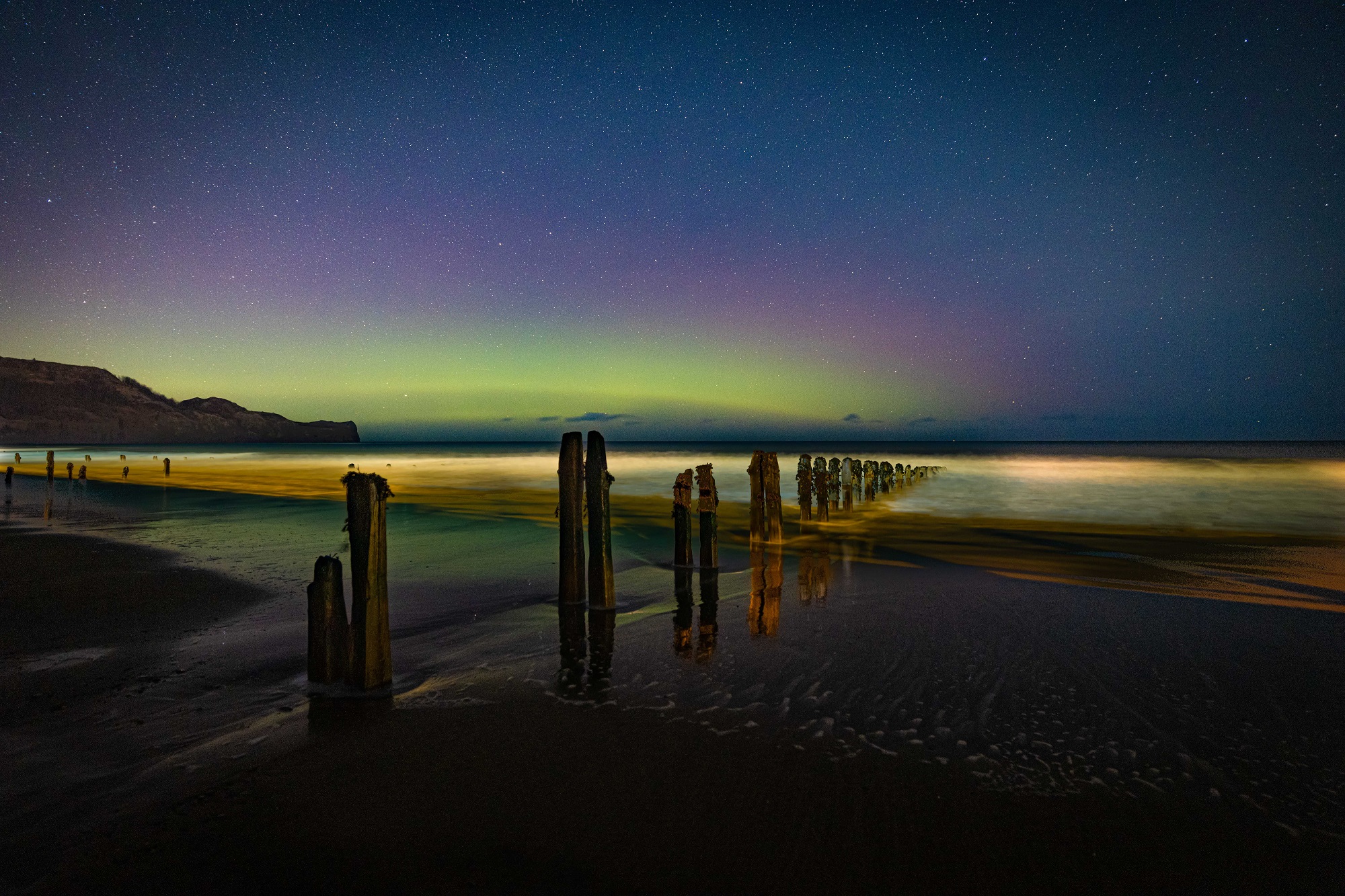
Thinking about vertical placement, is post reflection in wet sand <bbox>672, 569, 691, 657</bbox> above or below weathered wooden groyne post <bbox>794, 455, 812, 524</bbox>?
below

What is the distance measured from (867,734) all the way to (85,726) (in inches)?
249

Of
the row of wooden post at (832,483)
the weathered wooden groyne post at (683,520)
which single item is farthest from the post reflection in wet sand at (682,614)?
the row of wooden post at (832,483)

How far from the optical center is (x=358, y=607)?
5.83m

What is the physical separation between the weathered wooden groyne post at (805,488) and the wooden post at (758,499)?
371 centimetres

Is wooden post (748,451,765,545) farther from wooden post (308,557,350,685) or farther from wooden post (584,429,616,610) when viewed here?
wooden post (308,557,350,685)

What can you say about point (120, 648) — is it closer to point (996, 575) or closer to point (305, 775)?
point (305, 775)

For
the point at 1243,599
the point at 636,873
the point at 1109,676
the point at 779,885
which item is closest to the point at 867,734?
the point at 779,885

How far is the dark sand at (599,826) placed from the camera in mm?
3592

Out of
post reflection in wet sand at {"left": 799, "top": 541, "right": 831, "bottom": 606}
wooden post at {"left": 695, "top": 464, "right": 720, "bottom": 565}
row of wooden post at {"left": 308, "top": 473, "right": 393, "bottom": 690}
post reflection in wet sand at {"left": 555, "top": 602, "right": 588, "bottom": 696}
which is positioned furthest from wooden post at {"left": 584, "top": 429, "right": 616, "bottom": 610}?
row of wooden post at {"left": 308, "top": 473, "right": 393, "bottom": 690}

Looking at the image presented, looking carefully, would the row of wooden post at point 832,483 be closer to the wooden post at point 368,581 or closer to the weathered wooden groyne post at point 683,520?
the weathered wooden groyne post at point 683,520

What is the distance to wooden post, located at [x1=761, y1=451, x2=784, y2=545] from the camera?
589 inches

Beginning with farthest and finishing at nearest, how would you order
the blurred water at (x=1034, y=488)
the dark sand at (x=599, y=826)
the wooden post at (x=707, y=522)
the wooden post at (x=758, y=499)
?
1. the blurred water at (x=1034, y=488)
2. the wooden post at (x=758, y=499)
3. the wooden post at (x=707, y=522)
4. the dark sand at (x=599, y=826)

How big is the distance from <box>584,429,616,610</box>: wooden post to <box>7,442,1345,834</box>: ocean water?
0.43 m

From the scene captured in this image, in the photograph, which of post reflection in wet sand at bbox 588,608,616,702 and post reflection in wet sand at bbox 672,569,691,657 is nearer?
post reflection in wet sand at bbox 588,608,616,702
